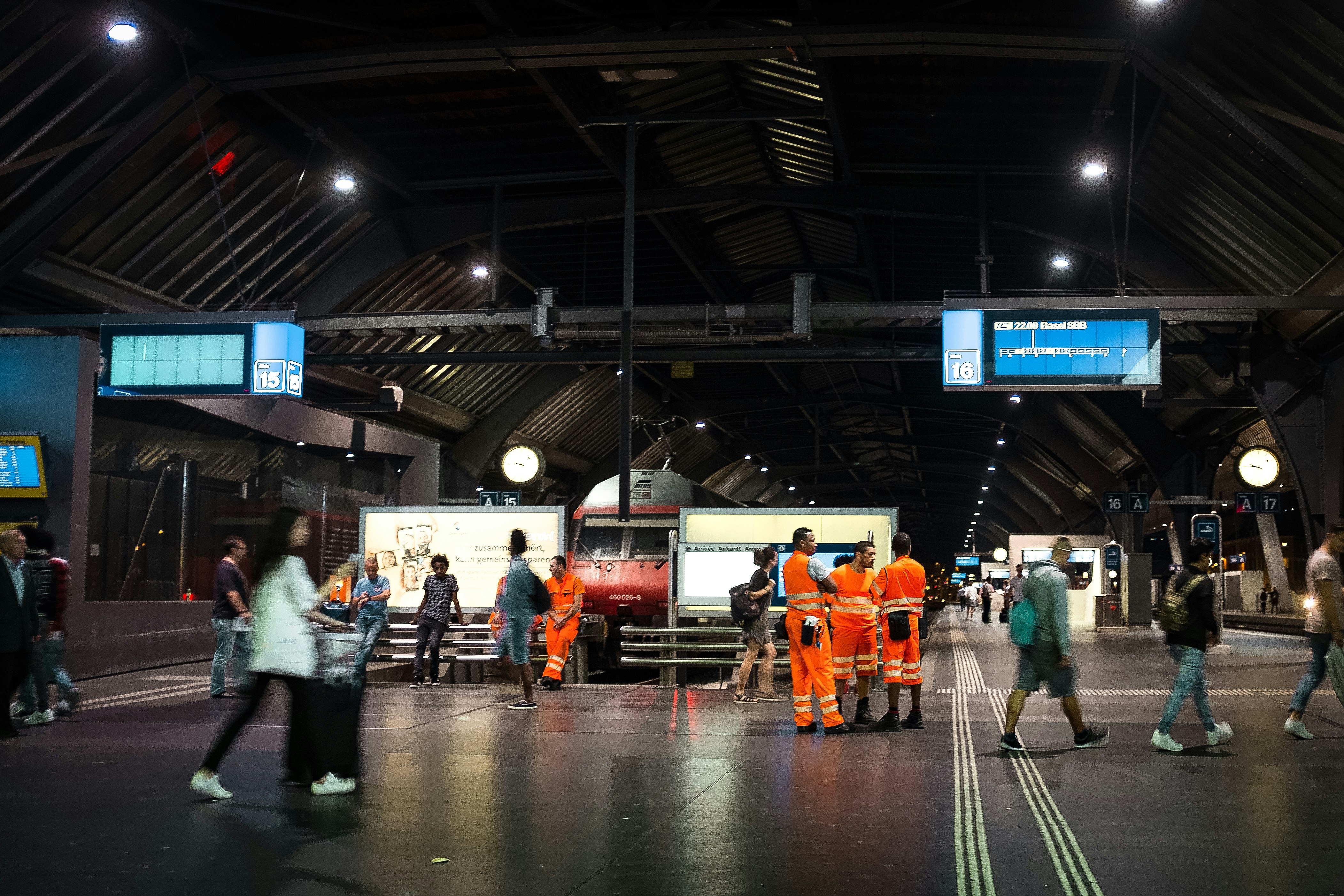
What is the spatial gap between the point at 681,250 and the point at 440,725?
16697 millimetres

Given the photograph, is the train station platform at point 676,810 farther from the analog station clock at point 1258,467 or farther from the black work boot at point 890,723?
the analog station clock at point 1258,467

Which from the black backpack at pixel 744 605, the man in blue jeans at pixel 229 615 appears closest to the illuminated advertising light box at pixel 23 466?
the man in blue jeans at pixel 229 615

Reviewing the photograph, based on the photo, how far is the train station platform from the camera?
6012 mm

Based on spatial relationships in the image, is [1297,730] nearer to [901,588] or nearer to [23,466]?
[901,588]

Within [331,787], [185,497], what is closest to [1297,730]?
[331,787]

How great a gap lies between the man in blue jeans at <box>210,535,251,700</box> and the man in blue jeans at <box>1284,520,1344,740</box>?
361 inches

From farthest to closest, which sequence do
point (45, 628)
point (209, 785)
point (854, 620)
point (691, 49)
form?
point (691, 49) → point (45, 628) → point (854, 620) → point (209, 785)

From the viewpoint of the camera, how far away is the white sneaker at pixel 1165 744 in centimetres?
1056

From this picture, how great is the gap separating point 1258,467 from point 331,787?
82.7 feet

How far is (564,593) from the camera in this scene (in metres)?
17.1

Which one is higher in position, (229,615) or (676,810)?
(229,615)

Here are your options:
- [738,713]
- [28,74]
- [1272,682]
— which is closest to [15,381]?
[28,74]

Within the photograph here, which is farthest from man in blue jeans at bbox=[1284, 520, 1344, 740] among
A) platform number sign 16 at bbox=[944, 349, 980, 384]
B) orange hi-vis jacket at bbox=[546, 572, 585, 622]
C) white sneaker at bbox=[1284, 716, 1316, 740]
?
orange hi-vis jacket at bbox=[546, 572, 585, 622]

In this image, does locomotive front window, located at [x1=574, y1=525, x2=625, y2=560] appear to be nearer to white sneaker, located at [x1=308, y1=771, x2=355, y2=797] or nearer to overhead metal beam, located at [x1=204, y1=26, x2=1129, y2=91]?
overhead metal beam, located at [x1=204, y1=26, x2=1129, y2=91]
